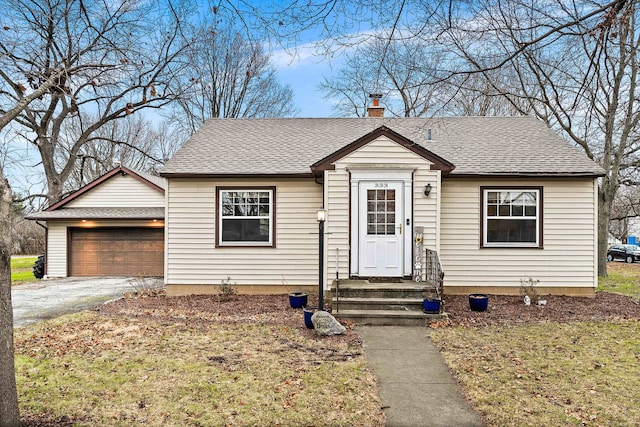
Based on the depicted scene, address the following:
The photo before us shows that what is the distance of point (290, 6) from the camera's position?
11.1 feet

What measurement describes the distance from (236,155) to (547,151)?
815 cm

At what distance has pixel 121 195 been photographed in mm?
15805

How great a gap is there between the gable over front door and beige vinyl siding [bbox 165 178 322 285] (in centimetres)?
139

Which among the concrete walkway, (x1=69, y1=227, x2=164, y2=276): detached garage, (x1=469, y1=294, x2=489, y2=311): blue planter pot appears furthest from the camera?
(x1=69, y1=227, x2=164, y2=276): detached garage

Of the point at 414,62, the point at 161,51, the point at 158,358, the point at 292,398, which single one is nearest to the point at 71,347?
the point at 158,358

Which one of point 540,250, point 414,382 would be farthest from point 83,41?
point 540,250

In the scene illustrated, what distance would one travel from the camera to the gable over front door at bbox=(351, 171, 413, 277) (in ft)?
29.6

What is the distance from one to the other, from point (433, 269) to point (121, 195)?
41.1 ft

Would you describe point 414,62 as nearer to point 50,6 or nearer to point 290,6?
point 290,6

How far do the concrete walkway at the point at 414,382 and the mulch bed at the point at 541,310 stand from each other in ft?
5.18

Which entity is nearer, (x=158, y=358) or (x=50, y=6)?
(x=50, y=6)

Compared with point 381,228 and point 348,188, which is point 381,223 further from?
point 348,188

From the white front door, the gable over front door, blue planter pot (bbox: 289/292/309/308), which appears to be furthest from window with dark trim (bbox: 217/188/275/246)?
the white front door

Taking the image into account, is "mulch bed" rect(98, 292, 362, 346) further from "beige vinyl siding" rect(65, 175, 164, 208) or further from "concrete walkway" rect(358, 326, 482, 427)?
"beige vinyl siding" rect(65, 175, 164, 208)
